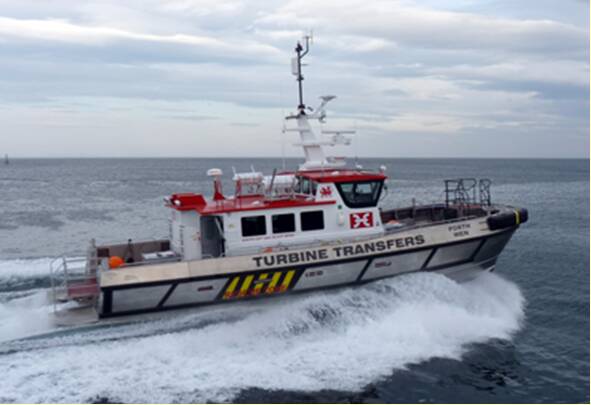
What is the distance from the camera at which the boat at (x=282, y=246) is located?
35.2ft

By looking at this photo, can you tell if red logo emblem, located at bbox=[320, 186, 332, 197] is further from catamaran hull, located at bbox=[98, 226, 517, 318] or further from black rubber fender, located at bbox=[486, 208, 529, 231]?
black rubber fender, located at bbox=[486, 208, 529, 231]

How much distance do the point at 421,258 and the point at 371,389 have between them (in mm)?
3766

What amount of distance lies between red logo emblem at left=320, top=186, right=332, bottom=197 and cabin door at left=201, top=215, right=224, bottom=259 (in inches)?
97.5

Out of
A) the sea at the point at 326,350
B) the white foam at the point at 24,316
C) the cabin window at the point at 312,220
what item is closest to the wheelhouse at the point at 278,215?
the cabin window at the point at 312,220

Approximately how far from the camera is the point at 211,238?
12.1 m

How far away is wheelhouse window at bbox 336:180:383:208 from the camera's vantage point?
1217 cm

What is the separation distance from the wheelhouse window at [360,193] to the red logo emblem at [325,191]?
0.22m

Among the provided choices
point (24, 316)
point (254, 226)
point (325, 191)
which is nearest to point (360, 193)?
point (325, 191)

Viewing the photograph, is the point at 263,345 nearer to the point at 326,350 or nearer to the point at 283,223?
the point at 326,350

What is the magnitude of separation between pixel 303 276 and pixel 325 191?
2011 mm

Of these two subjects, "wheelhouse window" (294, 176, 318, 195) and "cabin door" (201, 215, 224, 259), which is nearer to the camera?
"cabin door" (201, 215, 224, 259)

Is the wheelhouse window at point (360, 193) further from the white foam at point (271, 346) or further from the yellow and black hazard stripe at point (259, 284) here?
the yellow and black hazard stripe at point (259, 284)

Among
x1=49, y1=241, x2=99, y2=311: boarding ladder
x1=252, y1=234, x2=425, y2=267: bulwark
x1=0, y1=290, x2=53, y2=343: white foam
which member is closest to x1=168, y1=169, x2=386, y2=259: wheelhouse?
x1=252, y1=234, x2=425, y2=267: bulwark

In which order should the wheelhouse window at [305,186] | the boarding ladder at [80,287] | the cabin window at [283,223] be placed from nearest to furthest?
the boarding ladder at [80,287]
the cabin window at [283,223]
the wheelhouse window at [305,186]
